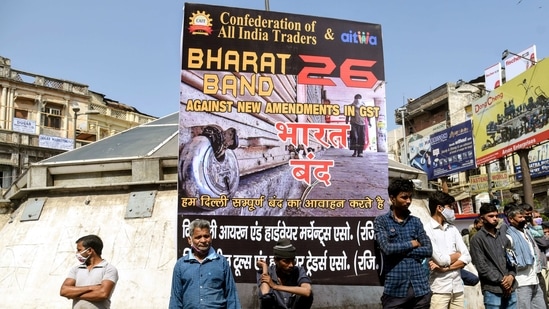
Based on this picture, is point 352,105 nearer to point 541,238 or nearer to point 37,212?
point 541,238

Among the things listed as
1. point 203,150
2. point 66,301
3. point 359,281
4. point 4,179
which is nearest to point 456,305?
point 359,281

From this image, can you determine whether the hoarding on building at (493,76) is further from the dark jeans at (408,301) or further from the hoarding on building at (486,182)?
the dark jeans at (408,301)

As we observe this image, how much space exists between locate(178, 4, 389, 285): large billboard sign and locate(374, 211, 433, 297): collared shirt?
68.2 inches

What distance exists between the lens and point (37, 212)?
8016 mm

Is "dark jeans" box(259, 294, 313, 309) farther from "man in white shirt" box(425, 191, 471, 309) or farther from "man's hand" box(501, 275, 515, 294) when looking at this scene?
"man's hand" box(501, 275, 515, 294)

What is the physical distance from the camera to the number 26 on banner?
→ 6680mm

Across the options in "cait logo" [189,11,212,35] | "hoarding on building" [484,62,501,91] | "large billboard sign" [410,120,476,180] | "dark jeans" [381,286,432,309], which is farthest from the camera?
"hoarding on building" [484,62,501,91]

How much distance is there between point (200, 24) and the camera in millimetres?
6441

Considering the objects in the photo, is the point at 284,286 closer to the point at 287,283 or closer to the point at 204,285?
the point at 287,283

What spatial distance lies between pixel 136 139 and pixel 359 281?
195 inches

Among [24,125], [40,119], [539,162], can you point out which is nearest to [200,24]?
[539,162]

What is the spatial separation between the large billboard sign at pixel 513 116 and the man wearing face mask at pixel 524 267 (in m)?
15.0

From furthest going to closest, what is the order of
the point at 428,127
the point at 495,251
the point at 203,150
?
1. the point at 428,127
2. the point at 203,150
3. the point at 495,251

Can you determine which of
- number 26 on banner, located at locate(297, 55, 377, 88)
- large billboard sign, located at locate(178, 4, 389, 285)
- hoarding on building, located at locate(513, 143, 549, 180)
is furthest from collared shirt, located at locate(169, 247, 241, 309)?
hoarding on building, located at locate(513, 143, 549, 180)
